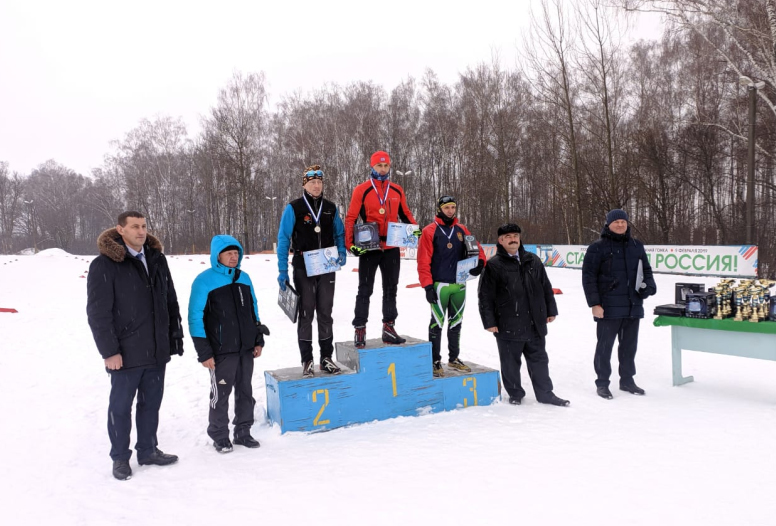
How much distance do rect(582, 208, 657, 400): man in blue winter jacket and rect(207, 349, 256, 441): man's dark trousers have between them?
349 centimetres

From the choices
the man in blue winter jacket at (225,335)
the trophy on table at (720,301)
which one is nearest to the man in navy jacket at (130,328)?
the man in blue winter jacket at (225,335)

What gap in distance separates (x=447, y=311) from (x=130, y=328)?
2.94 metres

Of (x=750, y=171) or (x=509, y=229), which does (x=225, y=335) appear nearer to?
(x=509, y=229)

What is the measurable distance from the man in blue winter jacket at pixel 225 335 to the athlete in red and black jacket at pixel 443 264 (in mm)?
1814

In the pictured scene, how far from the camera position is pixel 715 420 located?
4.45 meters

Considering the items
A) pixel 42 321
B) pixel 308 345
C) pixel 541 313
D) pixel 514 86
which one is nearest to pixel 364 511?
pixel 308 345

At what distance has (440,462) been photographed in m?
3.70

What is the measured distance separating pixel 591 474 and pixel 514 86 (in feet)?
110

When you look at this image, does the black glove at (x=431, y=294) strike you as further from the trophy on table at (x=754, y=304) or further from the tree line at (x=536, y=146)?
the tree line at (x=536, y=146)

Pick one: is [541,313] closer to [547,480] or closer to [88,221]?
[547,480]

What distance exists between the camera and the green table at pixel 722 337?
4.92 metres

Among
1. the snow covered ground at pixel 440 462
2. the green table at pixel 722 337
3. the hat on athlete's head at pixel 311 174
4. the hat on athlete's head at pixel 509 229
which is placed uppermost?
the hat on athlete's head at pixel 311 174

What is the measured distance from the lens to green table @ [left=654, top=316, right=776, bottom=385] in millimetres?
4922

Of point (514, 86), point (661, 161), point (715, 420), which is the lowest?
point (715, 420)
